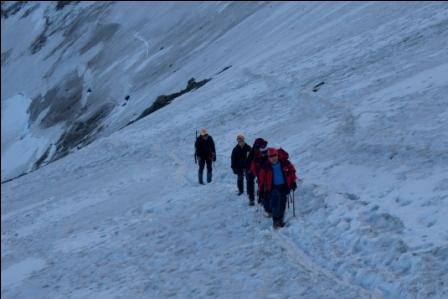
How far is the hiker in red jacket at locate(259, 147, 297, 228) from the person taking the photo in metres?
→ 12.0

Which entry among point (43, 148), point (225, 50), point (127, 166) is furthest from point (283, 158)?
point (43, 148)

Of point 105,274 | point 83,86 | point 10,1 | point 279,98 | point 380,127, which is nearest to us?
point 105,274

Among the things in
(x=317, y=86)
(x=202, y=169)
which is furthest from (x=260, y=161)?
(x=317, y=86)

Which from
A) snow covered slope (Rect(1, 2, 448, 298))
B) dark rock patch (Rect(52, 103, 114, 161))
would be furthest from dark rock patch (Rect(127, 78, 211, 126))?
dark rock patch (Rect(52, 103, 114, 161))

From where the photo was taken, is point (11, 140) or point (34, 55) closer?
point (11, 140)

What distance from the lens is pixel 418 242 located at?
31.4 feet

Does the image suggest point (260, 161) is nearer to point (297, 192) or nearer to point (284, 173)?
point (284, 173)

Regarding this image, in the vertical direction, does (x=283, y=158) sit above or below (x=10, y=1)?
below

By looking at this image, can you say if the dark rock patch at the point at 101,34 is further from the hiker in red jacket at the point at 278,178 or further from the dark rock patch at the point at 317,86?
the hiker in red jacket at the point at 278,178

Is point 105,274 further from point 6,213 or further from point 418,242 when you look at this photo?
point 6,213

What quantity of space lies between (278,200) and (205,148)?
558 cm

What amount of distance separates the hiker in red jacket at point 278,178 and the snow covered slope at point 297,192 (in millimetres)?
523

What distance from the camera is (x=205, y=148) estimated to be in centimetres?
1750

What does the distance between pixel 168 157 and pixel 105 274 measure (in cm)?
957
